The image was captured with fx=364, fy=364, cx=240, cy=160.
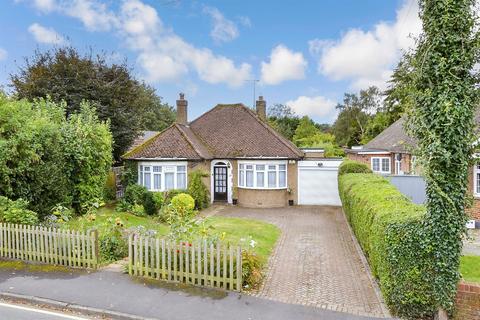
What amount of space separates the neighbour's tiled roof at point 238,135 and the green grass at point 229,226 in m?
5.73

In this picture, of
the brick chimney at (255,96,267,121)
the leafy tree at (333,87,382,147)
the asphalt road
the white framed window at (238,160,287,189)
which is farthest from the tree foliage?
the leafy tree at (333,87,382,147)

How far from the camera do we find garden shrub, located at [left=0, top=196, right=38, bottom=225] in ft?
37.4

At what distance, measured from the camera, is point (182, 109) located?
2498cm

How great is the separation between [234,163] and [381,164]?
13.6 metres

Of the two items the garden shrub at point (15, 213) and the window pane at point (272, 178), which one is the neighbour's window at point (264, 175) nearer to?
the window pane at point (272, 178)

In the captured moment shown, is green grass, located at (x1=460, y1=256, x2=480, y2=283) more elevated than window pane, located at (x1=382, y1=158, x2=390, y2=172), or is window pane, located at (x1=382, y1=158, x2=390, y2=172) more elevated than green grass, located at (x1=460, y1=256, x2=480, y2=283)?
window pane, located at (x1=382, y1=158, x2=390, y2=172)

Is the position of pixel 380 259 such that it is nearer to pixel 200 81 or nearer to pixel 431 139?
pixel 431 139

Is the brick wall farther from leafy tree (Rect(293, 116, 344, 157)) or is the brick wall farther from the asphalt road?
leafy tree (Rect(293, 116, 344, 157))

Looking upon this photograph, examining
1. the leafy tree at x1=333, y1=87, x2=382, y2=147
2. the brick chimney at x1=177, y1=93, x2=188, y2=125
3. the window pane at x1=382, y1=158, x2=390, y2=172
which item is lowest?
the window pane at x1=382, y1=158, x2=390, y2=172

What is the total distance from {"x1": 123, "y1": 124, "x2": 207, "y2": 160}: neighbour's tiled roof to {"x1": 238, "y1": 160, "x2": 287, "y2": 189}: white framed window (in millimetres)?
3341

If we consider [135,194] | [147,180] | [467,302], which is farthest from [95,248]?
[147,180]

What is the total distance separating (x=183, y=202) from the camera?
1769 cm

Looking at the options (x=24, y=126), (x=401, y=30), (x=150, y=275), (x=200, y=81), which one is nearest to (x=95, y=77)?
(x=200, y=81)

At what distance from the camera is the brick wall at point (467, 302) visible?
718 centimetres
